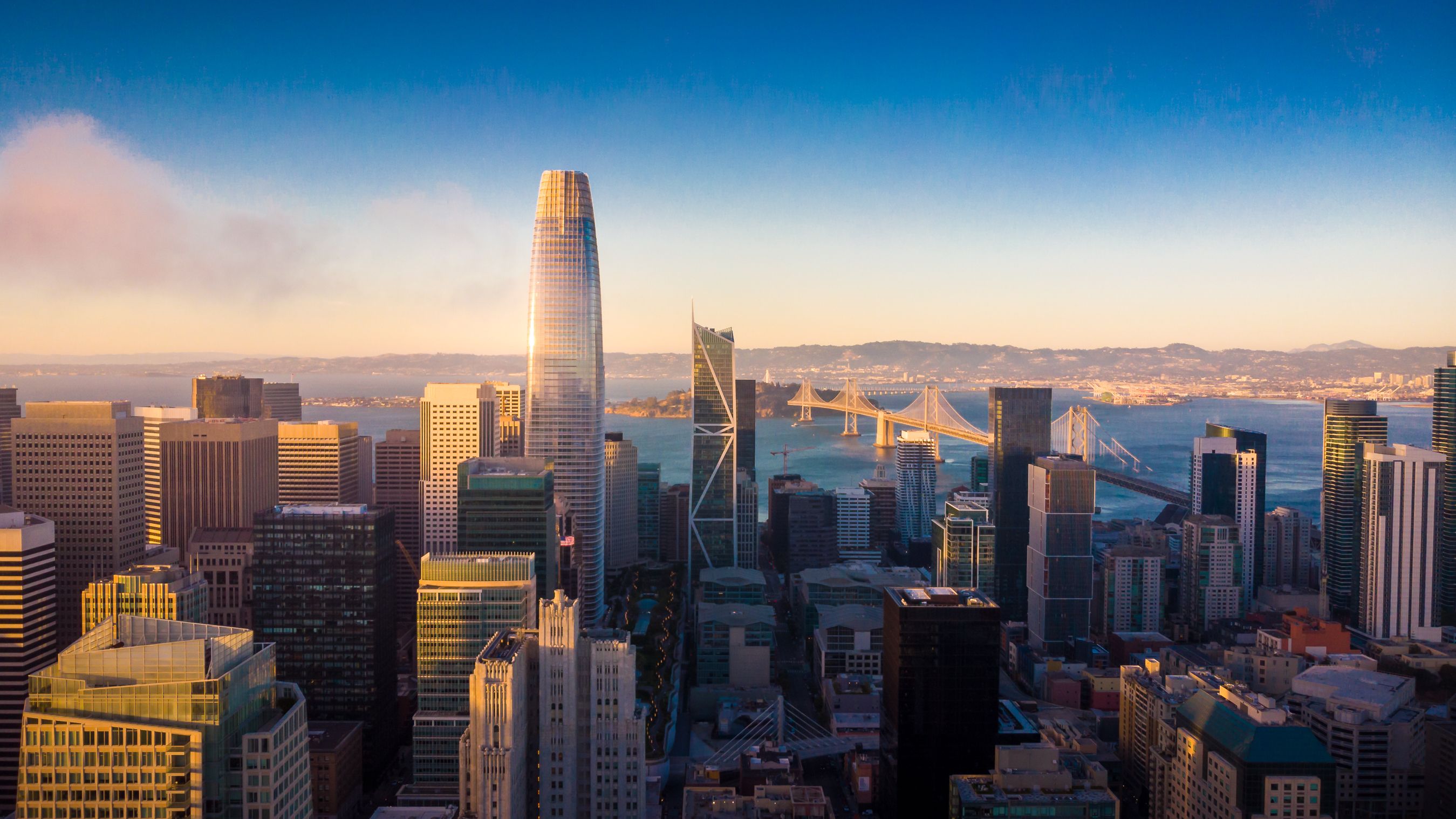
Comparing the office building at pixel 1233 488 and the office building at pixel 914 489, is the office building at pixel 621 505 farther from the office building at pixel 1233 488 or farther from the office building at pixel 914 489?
the office building at pixel 1233 488

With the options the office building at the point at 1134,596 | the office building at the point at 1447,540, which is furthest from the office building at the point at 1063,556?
the office building at the point at 1447,540

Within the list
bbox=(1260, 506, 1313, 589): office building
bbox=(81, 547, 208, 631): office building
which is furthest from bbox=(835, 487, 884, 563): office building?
bbox=(81, 547, 208, 631): office building

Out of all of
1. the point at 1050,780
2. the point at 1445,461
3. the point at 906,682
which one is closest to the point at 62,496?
the point at 906,682

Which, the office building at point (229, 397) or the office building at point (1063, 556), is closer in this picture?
the office building at point (1063, 556)

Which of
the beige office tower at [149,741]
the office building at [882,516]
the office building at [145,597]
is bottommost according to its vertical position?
the office building at [882,516]

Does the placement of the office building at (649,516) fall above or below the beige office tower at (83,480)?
Answer: below

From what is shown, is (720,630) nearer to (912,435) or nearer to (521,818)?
(521,818)

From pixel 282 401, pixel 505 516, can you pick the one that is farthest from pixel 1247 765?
pixel 282 401

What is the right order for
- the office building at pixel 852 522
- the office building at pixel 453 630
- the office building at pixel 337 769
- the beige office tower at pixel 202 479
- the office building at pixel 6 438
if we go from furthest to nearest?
the office building at pixel 852 522, the beige office tower at pixel 202 479, the office building at pixel 6 438, the office building at pixel 453 630, the office building at pixel 337 769
